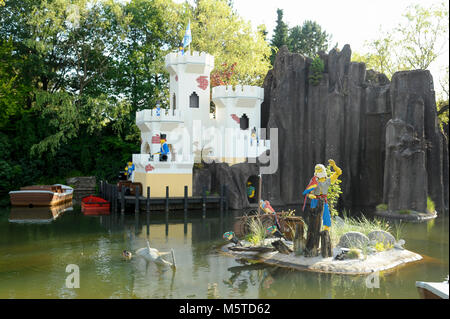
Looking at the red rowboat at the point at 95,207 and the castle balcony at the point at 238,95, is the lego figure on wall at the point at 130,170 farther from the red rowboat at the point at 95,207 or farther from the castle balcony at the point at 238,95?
the castle balcony at the point at 238,95

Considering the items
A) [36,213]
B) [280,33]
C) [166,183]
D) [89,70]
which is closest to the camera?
[36,213]

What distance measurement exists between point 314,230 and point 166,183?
54.6ft

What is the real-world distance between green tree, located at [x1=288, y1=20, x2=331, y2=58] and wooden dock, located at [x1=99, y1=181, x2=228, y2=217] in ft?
92.8

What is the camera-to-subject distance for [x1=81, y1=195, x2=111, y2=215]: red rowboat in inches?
1043

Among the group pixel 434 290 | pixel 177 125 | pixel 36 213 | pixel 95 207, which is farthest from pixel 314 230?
pixel 36 213

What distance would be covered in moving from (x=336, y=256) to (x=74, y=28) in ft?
101

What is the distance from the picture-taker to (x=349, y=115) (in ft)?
104

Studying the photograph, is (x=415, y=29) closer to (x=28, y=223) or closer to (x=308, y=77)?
(x=308, y=77)

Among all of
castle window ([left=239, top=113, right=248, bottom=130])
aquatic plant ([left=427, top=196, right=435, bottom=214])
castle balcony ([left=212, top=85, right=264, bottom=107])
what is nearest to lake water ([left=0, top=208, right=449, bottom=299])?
aquatic plant ([left=427, top=196, right=435, bottom=214])

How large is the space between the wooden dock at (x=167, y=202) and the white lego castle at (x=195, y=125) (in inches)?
37.7

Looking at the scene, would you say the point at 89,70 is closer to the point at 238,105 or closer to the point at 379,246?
the point at 238,105

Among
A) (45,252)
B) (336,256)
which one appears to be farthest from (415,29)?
(45,252)

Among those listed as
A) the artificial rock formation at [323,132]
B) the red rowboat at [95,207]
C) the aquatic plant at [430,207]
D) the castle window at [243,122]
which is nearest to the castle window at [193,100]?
the castle window at [243,122]

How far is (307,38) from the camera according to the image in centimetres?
5209
